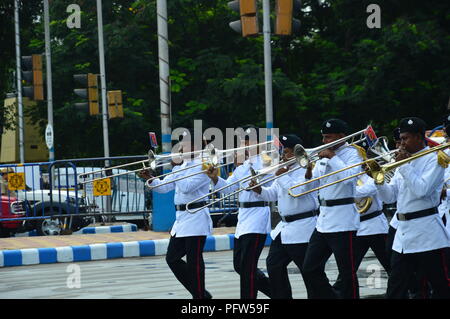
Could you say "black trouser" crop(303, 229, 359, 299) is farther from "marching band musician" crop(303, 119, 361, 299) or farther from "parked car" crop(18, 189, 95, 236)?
"parked car" crop(18, 189, 95, 236)

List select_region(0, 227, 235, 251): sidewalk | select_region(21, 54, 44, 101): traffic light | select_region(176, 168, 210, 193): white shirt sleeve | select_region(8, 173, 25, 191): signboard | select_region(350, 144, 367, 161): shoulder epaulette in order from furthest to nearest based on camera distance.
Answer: select_region(21, 54, 44, 101): traffic light, select_region(8, 173, 25, 191): signboard, select_region(0, 227, 235, 251): sidewalk, select_region(176, 168, 210, 193): white shirt sleeve, select_region(350, 144, 367, 161): shoulder epaulette

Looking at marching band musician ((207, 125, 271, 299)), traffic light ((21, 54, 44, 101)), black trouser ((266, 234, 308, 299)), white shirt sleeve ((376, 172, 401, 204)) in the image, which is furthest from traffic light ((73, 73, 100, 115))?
white shirt sleeve ((376, 172, 401, 204))

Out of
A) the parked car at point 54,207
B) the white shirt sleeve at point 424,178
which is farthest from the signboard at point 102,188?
the white shirt sleeve at point 424,178

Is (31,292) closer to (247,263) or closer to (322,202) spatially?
(247,263)

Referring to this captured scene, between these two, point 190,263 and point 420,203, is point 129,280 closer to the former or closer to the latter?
point 190,263

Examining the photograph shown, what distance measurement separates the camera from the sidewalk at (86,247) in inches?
567

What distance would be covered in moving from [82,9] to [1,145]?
23067mm

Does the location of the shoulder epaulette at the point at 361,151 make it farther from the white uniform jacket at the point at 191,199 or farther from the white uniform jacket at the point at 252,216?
the white uniform jacket at the point at 191,199

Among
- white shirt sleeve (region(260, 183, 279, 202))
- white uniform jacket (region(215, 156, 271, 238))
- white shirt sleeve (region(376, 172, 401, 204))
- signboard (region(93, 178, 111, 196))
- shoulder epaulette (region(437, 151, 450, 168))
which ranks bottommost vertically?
signboard (region(93, 178, 111, 196))

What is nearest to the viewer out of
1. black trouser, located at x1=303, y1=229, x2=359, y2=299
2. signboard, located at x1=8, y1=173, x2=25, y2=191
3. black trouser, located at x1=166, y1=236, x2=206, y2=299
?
black trouser, located at x1=303, y1=229, x2=359, y2=299

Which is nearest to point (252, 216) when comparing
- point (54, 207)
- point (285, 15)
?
point (285, 15)

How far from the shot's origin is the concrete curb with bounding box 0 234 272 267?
14.3 m

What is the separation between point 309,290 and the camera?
8.12 metres
